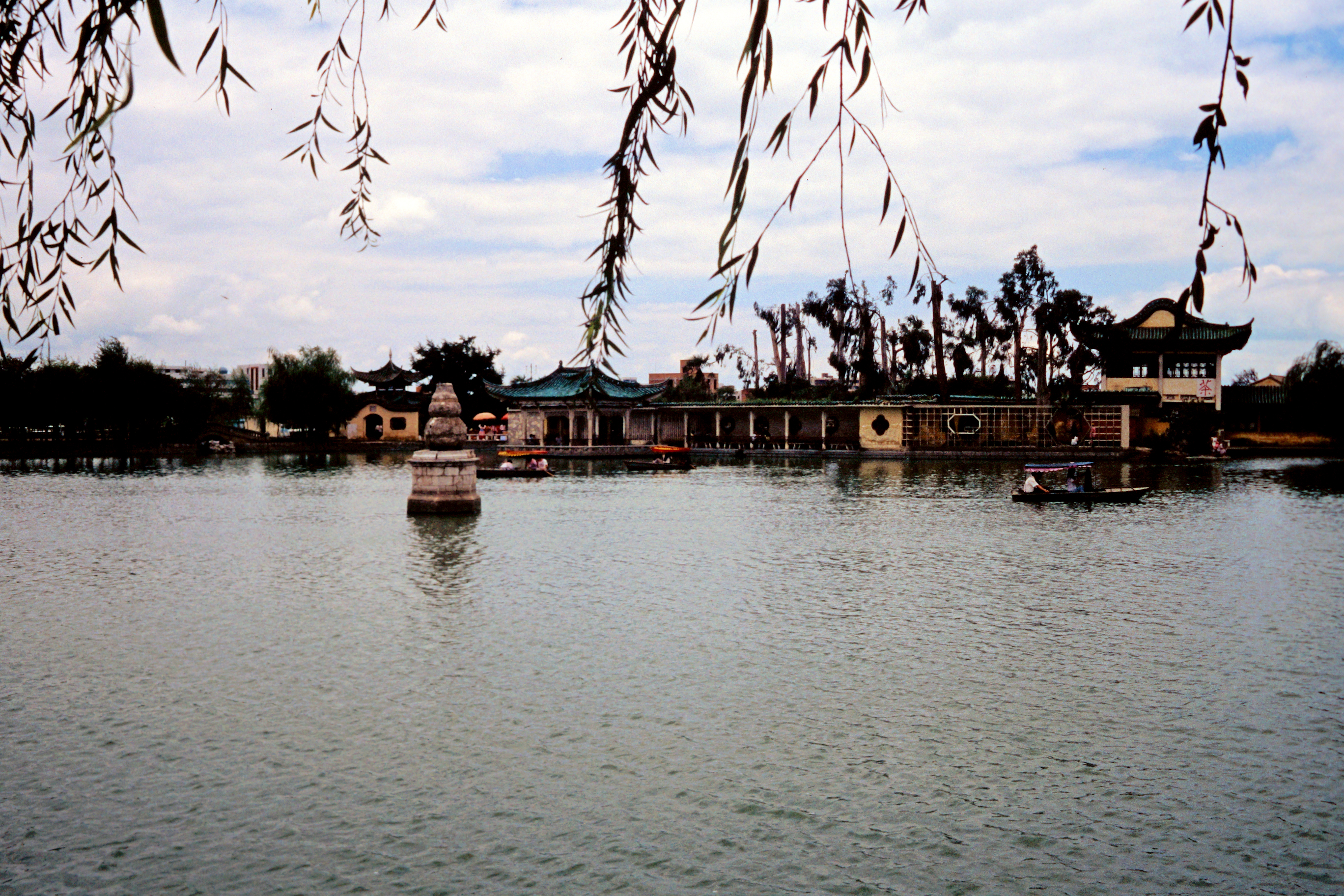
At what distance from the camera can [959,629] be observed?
1282 centimetres

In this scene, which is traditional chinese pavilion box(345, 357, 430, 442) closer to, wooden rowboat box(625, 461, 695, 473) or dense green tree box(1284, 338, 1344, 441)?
wooden rowboat box(625, 461, 695, 473)

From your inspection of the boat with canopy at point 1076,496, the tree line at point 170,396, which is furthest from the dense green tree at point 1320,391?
the tree line at point 170,396

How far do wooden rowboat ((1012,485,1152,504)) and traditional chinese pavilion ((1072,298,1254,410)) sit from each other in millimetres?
22529

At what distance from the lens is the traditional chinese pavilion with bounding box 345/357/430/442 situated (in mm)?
73812

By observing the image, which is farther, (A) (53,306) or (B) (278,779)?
(B) (278,779)

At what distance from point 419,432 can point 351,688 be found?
67.1 metres

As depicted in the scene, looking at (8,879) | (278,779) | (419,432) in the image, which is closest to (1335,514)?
(278,779)

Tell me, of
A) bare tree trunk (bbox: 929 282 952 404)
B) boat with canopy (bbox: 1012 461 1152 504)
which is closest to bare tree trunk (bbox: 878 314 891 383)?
bare tree trunk (bbox: 929 282 952 404)

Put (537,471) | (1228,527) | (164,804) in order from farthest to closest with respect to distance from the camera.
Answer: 1. (537,471)
2. (1228,527)
3. (164,804)

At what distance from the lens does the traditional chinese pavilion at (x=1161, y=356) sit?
4966 centimetres

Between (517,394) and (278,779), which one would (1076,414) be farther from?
(278,779)

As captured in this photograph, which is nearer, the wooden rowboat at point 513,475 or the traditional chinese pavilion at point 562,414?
the wooden rowboat at point 513,475

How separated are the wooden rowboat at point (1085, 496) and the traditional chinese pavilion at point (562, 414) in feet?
101

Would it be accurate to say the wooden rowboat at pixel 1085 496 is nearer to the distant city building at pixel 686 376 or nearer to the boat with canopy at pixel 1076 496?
the boat with canopy at pixel 1076 496
